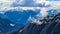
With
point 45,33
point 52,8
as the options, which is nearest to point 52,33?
point 45,33

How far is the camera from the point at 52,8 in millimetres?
18422

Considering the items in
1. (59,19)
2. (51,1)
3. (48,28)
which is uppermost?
(51,1)

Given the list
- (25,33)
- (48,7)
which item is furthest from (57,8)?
(25,33)

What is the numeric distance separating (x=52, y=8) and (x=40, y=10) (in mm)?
1098

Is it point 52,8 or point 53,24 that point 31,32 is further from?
point 52,8

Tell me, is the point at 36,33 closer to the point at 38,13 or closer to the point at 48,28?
the point at 48,28

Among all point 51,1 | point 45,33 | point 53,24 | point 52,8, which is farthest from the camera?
point 53,24

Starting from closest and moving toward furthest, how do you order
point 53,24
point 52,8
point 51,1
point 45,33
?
point 51,1
point 52,8
point 45,33
point 53,24

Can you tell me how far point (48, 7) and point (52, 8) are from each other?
0.76m

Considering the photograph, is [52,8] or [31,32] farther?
[31,32]

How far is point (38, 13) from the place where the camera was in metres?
18.2

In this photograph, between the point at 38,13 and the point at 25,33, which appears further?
the point at 25,33

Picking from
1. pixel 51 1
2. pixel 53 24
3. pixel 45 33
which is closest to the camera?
pixel 51 1

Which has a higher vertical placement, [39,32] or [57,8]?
[57,8]
